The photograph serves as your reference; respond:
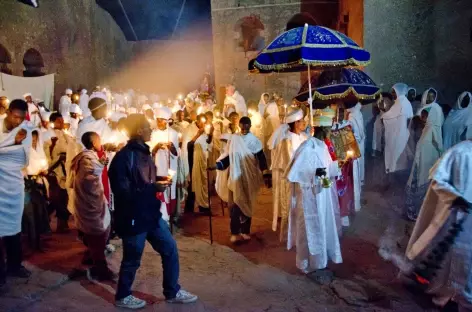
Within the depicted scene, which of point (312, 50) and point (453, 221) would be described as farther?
point (312, 50)

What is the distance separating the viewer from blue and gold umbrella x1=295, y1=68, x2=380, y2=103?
733 centimetres

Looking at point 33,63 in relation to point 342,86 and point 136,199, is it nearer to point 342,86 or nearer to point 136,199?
point 342,86

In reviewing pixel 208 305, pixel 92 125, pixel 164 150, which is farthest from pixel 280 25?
pixel 208 305

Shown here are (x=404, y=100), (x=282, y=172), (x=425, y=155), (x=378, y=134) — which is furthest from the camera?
(x=378, y=134)

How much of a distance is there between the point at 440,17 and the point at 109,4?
18702 mm

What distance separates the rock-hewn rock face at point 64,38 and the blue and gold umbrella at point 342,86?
11.4m

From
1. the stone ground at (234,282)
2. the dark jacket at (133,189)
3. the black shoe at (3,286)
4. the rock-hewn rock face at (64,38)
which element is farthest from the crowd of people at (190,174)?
the rock-hewn rock face at (64,38)

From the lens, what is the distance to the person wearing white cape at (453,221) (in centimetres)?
427

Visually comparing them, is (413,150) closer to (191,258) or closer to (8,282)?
(191,258)

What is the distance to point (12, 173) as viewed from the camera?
5379 mm

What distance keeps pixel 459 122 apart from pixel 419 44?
325 cm

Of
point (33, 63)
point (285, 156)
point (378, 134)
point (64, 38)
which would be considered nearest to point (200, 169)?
point (285, 156)

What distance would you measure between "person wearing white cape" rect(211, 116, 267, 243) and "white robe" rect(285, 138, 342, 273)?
1565 millimetres

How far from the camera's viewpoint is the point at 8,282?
5.50m
